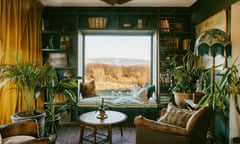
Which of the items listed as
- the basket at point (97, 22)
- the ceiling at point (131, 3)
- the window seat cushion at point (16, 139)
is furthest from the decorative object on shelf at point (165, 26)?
the window seat cushion at point (16, 139)

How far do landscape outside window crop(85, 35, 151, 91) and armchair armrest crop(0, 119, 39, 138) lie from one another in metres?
2.76

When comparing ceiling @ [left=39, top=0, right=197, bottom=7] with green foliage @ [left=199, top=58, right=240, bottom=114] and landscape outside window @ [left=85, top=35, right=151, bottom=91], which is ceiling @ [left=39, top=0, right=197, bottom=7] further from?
green foliage @ [left=199, top=58, right=240, bottom=114]

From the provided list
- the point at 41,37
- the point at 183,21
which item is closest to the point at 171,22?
the point at 183,21

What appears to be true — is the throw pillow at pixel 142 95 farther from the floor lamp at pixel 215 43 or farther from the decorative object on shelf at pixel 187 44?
the floor lamp at pixel 215 43

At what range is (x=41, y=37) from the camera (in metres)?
4.57

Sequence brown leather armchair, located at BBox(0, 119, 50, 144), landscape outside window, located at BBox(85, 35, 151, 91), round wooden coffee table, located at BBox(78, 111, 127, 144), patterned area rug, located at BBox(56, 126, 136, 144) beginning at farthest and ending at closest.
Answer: landscape outside window, located at BBox(85, 35, 151, 91) → patterned area rug, located at BBox(56, 126, 136, 144) → round wooden coffee table, located at BBox(78, 111, 127, 144) → brown leather armchair, located at BBox(0, 119, 50, 144)

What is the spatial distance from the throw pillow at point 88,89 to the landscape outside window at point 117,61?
0.40 m

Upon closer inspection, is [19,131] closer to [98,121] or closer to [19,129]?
[19,129]

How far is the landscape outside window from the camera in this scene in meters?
5.17

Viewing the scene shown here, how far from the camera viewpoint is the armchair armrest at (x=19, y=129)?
232 centimetres

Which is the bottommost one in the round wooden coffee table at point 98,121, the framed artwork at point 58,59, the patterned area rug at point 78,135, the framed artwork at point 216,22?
the patterned area rug at point 78,135

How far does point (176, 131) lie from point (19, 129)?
1.73 metres

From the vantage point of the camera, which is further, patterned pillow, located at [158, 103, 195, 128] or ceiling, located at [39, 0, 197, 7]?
ceiling, located at [39, 0, 197, 7]

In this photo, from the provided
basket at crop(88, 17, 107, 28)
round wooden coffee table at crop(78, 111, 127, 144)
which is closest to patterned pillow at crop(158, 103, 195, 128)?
round wooden coffee table at crop(78, 111, 127, 144)
